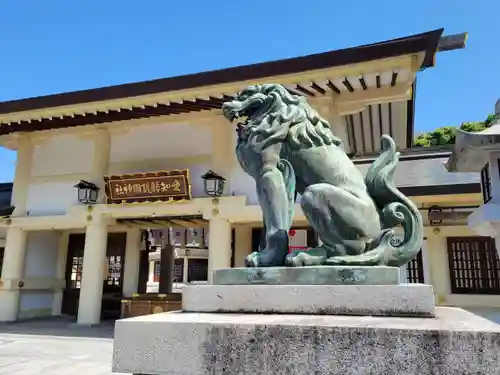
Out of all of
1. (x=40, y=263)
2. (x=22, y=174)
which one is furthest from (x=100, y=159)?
(x=40, y=263)

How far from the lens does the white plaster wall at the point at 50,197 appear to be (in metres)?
12.0

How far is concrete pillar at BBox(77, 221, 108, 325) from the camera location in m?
11.1

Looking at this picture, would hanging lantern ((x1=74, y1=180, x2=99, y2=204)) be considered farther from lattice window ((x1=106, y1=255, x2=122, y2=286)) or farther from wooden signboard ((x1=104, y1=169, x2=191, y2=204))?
lattice window ((x1=106, y1=255, x2=122, y2=286))

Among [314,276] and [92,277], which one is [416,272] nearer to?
[92,277]

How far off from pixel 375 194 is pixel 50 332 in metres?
10.3

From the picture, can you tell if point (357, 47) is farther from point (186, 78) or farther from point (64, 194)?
point (64, 194)

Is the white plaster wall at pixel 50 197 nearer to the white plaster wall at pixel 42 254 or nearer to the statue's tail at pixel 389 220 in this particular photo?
the white plaster wall at pixel 42 254

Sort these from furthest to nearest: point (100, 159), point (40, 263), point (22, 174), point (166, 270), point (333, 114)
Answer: point (166, 270) < point (40, 263) < point (22, 174) < point (100, 159) < point (333, 114)

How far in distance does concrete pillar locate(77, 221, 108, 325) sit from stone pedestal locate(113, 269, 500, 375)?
9.31 m

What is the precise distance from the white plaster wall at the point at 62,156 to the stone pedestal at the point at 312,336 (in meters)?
10.3

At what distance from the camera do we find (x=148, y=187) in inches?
425

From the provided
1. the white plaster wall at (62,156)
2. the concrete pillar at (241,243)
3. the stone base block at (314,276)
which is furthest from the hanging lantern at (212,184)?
the stone base block at (314,276)

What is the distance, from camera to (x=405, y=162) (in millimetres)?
10180

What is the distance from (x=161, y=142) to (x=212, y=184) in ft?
7.85
